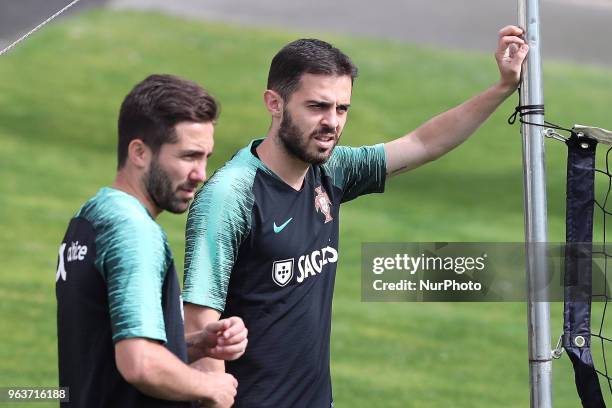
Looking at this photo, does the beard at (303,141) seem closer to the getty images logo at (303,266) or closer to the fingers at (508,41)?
the getty images logo at (303,266)

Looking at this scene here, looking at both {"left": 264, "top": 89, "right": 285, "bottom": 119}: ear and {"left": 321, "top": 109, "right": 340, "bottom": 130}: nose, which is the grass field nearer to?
{"left": 321, "top": 109, "right": 340, "bottom": 130}: nose

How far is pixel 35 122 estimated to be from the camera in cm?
2280

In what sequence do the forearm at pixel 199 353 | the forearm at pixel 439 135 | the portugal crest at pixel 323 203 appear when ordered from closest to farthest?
the forearm at pixel 199 353 < the portugal crest at pixel 323 203 < the forearm at pixel 439 135

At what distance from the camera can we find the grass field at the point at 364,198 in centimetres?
1338

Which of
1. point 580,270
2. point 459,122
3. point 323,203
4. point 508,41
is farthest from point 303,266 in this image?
point 580,270

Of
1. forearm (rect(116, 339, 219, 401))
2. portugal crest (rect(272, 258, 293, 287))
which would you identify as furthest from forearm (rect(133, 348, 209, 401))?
portugal crest (rect(272, 258, 293, 287))

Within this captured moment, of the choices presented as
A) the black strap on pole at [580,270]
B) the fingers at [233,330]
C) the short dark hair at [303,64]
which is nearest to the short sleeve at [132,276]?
the fingers at [233,330]

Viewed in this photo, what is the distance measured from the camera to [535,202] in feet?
18.9

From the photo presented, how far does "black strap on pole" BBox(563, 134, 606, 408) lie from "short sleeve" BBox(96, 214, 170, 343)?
102 inches

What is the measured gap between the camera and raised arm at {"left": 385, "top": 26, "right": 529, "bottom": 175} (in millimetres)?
5707

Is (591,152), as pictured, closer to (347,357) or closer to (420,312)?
(347,357)

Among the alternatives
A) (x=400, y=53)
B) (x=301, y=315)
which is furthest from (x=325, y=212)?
(x=400, y=53)

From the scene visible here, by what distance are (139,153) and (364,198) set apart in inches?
639

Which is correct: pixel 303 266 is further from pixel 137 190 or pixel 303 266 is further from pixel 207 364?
pixel 137 190
